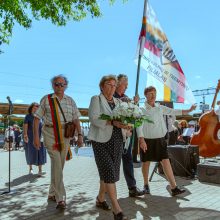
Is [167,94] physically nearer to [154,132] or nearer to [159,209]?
[154,132]

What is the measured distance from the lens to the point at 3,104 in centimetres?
2778

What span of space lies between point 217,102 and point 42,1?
4.75m

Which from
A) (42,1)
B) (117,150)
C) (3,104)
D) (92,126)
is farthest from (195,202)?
(3,104)

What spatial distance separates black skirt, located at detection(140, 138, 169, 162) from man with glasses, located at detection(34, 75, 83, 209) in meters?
1.32

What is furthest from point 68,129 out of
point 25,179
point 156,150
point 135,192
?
point 25,179

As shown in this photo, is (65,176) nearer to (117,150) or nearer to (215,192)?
(215,192)

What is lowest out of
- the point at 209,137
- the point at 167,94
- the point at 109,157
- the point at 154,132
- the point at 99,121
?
the point at 109,157

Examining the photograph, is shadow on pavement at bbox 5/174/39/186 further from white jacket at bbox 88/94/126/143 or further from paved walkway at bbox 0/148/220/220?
white jacket at bbox 88/94/126/143

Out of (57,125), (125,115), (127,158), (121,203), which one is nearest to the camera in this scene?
(125,115)

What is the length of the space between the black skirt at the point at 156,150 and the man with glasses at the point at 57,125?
4.33 feet

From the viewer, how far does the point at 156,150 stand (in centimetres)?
586

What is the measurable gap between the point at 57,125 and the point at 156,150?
184cm

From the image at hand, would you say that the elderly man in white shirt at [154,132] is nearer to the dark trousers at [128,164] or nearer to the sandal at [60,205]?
the dark trousers at [128,164]

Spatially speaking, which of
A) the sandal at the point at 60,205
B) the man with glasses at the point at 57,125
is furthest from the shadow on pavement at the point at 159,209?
the man with glasses at the point at 57,125
